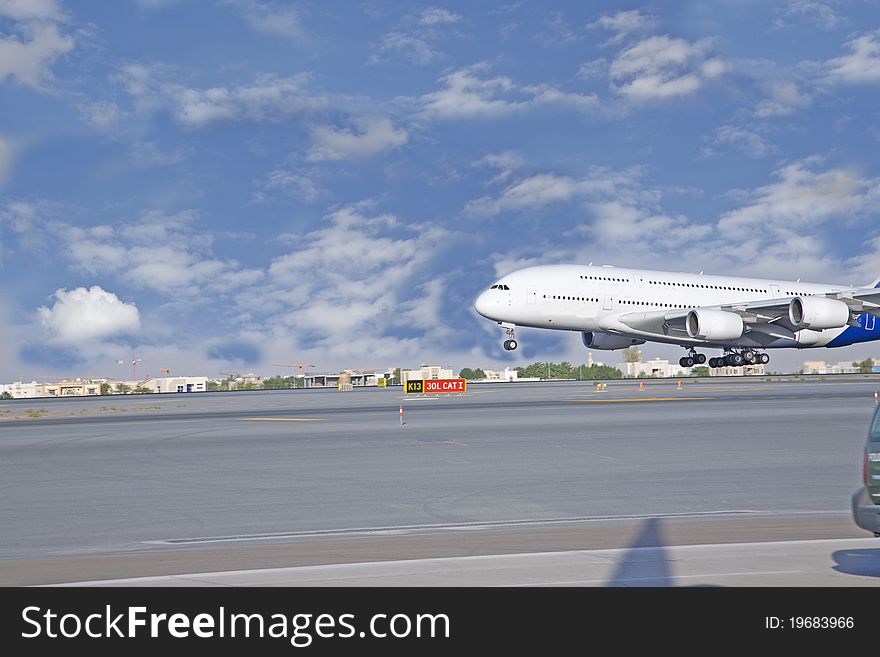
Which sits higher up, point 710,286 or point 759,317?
point 710,286

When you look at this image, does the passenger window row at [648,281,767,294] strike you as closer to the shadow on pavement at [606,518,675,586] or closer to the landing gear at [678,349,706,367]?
the landing gear at [678,349,706,367]

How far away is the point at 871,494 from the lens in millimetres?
9688

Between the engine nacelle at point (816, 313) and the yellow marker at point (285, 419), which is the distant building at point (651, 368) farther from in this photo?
the yellow marker at point (285, 419)

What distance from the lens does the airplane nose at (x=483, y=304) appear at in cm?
6538

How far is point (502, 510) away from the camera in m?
17.0

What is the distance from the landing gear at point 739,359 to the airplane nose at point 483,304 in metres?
15.8

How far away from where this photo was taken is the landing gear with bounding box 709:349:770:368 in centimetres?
7064

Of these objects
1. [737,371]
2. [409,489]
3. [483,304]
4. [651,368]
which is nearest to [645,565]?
[409,489]

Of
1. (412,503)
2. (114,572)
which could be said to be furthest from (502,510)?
(114,572)

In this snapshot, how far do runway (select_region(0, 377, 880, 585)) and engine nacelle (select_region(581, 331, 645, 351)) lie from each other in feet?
105

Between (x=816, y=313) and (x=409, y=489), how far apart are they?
50678 mm

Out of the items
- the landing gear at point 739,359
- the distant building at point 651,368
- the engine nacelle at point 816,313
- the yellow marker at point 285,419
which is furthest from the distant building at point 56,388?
the yellow marker at point 285,419

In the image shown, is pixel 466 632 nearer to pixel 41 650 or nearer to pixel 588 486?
pixel 41 650

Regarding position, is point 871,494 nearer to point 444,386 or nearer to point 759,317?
point 759,317
